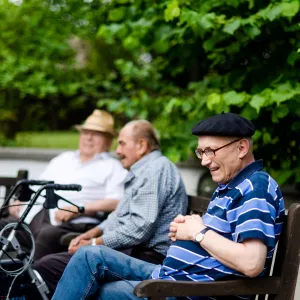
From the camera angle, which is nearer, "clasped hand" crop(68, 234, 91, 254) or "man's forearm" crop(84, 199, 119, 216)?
"clasped hand" crop(68, 234, 91, 254)

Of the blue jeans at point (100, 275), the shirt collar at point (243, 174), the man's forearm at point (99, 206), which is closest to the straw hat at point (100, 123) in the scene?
the man's forearm at point (99, 206)

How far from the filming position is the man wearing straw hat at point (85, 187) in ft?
15.6

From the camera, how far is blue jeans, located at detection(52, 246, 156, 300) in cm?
310

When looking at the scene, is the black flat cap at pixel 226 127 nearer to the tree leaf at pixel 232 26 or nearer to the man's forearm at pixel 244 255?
the man's forearm at pixel 244 255

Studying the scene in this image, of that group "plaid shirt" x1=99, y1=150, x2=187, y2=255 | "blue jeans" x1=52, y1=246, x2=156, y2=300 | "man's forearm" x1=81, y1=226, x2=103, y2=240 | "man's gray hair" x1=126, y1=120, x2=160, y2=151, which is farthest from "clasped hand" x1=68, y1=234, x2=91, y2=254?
"blue jeans" x1=52, y1=246, x2=156, y2=300

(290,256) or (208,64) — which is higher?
(208,64)

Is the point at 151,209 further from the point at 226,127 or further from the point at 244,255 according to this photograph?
the point at 244,255

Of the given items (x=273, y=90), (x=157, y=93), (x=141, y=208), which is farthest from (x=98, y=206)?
(x=157, y=93)

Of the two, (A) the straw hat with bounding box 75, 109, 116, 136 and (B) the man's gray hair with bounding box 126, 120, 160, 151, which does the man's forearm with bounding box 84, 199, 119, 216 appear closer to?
(A) the straw hat with bounding box 75, 109, 116, 136

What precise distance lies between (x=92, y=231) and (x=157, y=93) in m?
2.51

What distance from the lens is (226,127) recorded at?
9.62ft

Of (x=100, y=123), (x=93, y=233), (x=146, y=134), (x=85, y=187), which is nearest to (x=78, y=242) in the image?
(x=93, y=233)

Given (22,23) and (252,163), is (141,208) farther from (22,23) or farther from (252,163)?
(22,23)

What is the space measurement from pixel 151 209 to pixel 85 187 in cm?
146
